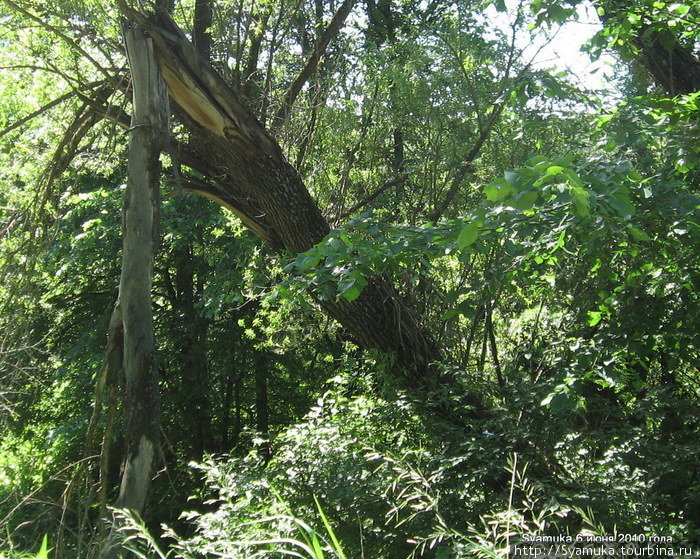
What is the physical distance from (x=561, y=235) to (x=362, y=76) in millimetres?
4956

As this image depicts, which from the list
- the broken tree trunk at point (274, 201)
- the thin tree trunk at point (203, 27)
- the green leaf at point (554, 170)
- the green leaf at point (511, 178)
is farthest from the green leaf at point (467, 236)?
the thin tree trunk at point (203, 27)

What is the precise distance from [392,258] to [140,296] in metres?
1.44

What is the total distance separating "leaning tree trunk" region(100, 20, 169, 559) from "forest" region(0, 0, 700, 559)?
0.04 ft

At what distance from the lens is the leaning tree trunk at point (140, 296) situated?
3410 millimetres

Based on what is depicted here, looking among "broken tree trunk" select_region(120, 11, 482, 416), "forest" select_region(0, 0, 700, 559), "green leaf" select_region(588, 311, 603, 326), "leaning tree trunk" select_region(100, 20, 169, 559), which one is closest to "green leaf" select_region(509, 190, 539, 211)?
"forest" select_region(0, 0, 700, 559)

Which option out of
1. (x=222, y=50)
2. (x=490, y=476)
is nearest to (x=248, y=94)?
(x=222, y=50)

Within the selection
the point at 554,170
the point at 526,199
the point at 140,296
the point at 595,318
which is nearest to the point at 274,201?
the point at 140,296

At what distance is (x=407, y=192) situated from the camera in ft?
26.1

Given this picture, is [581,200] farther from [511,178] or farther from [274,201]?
[274,201]

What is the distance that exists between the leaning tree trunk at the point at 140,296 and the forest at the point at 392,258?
14 mm

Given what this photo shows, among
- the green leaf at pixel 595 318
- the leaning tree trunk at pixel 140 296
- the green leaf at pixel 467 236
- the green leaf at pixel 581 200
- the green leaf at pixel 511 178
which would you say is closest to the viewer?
the green leaf at pixel 581 200

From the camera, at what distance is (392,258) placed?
4027 millimetres

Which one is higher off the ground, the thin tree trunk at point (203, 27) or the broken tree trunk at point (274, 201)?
the thin tree trunk at point (203, 27)

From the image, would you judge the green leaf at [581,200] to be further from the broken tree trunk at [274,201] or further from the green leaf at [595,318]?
the broken tree trunk at [274,201]
